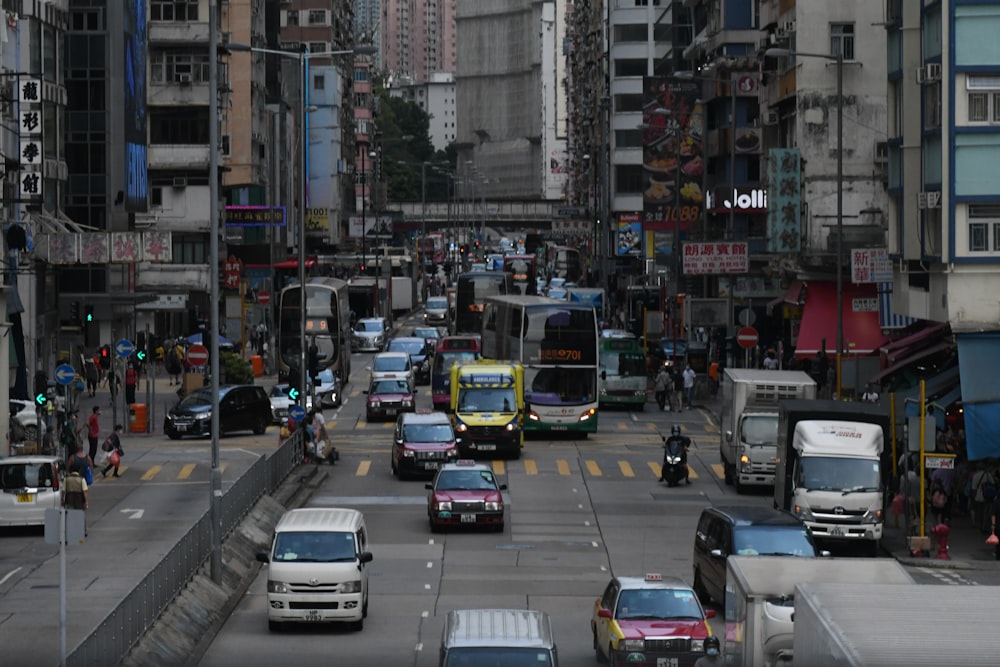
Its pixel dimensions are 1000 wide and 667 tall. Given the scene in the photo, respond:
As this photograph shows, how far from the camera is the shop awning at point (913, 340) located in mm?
46406

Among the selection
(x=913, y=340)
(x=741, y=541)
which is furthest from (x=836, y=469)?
(x=913, y=340)

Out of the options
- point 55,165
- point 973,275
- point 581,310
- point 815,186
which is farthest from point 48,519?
point 815,186

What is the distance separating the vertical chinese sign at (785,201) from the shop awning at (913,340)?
17512mm

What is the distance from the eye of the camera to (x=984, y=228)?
40125mm

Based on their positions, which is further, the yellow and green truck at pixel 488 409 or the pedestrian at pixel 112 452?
the yellow and green truck at pixel 488 409

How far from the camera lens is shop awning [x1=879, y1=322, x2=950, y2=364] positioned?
4641 centimetres

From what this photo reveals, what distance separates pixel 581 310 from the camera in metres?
54.1

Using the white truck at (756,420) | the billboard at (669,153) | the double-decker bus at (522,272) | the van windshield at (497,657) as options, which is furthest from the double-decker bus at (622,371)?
the van windshield at (497,657)

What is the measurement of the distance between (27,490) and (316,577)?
415 inches

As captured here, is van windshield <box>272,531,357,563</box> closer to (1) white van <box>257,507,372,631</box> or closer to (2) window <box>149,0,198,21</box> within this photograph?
(1) white van <box>257,507,372,631</box>

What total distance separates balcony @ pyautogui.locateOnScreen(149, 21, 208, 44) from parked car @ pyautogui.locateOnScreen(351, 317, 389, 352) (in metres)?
16.1

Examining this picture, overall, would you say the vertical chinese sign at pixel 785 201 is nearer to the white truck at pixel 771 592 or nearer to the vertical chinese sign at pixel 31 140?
→ the vertical chinese sign at pixel 31 140

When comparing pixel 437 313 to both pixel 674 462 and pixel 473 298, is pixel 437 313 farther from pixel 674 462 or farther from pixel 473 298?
pixel 674 462

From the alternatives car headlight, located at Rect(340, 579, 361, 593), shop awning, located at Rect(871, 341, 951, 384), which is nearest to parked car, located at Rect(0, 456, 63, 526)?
car headlight, located at Rect(340, 579, 361, 593)
